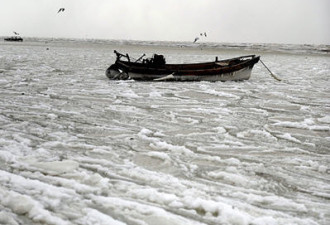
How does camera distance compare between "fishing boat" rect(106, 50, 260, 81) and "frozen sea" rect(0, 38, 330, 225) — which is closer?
"frozen sea" rect(0, 38, 330, 225)

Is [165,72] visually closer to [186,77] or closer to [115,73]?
[186,77]

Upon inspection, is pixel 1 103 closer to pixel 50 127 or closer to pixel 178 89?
pixel 50 127

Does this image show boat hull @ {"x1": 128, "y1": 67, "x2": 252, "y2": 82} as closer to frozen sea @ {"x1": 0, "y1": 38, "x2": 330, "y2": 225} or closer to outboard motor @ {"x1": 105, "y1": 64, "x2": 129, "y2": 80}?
outboard motor @ {"x1": 105, "y1": 64, "x2": 129, "y2": 80}

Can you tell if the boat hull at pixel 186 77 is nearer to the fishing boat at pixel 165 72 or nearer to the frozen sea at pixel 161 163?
the fishing boat at pixel 165 72

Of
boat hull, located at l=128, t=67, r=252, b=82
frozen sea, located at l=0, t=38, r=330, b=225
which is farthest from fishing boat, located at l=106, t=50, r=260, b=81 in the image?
frozen sea, located at l=0, t=38, r=330, b=225

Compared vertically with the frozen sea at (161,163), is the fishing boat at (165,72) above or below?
above

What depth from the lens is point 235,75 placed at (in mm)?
15609

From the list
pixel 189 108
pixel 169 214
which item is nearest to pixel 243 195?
pixel 169 214

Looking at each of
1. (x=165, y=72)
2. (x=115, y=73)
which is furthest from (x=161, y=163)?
(x=115, y=73)

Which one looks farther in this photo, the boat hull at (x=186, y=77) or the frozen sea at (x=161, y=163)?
the boat hull at (x=186, y=77)

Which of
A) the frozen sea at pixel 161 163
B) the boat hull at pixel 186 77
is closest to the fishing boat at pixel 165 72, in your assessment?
the boat hull at pixel 186 77

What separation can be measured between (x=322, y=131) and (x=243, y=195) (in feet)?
12.7

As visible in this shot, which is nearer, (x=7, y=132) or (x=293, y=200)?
(x=293, y=200)

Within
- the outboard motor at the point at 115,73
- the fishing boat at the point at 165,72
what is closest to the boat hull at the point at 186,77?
the fishing boat at the point at 165,72
